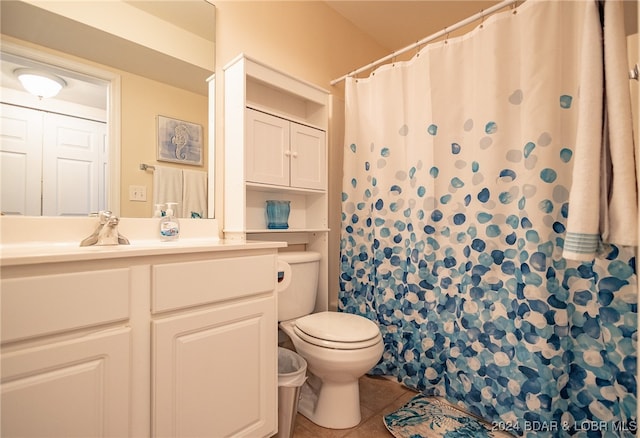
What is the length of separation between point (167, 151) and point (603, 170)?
1.64 metres

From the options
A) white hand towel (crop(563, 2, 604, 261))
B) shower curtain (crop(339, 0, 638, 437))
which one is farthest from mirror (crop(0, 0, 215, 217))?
white hand towel (crop(563, 2, 604, 261))

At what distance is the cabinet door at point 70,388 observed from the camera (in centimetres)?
74

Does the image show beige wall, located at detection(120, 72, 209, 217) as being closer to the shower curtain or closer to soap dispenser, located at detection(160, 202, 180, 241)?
soap dispenser, located at detection(160, 202, 180, 241)

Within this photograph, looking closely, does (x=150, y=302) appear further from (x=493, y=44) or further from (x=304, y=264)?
(x=493, y=44)

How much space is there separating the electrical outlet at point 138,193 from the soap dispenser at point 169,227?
0.38 ft

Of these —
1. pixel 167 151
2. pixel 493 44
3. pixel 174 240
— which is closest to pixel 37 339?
pixel 174 240

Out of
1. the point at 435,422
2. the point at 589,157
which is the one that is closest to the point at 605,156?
the point at 589,157

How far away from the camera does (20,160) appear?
1.10 meters

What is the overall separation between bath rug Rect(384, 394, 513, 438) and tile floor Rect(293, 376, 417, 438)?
0.17 feet

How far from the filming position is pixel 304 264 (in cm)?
176

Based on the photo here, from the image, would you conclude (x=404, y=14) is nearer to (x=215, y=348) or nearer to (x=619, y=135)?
(x=619, y=135)

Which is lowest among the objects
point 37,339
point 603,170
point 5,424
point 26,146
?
point 5,424

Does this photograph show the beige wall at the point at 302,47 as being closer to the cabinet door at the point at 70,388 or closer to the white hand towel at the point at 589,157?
the cabinet door at the point at 70,388

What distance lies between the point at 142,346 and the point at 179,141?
3.14ft
